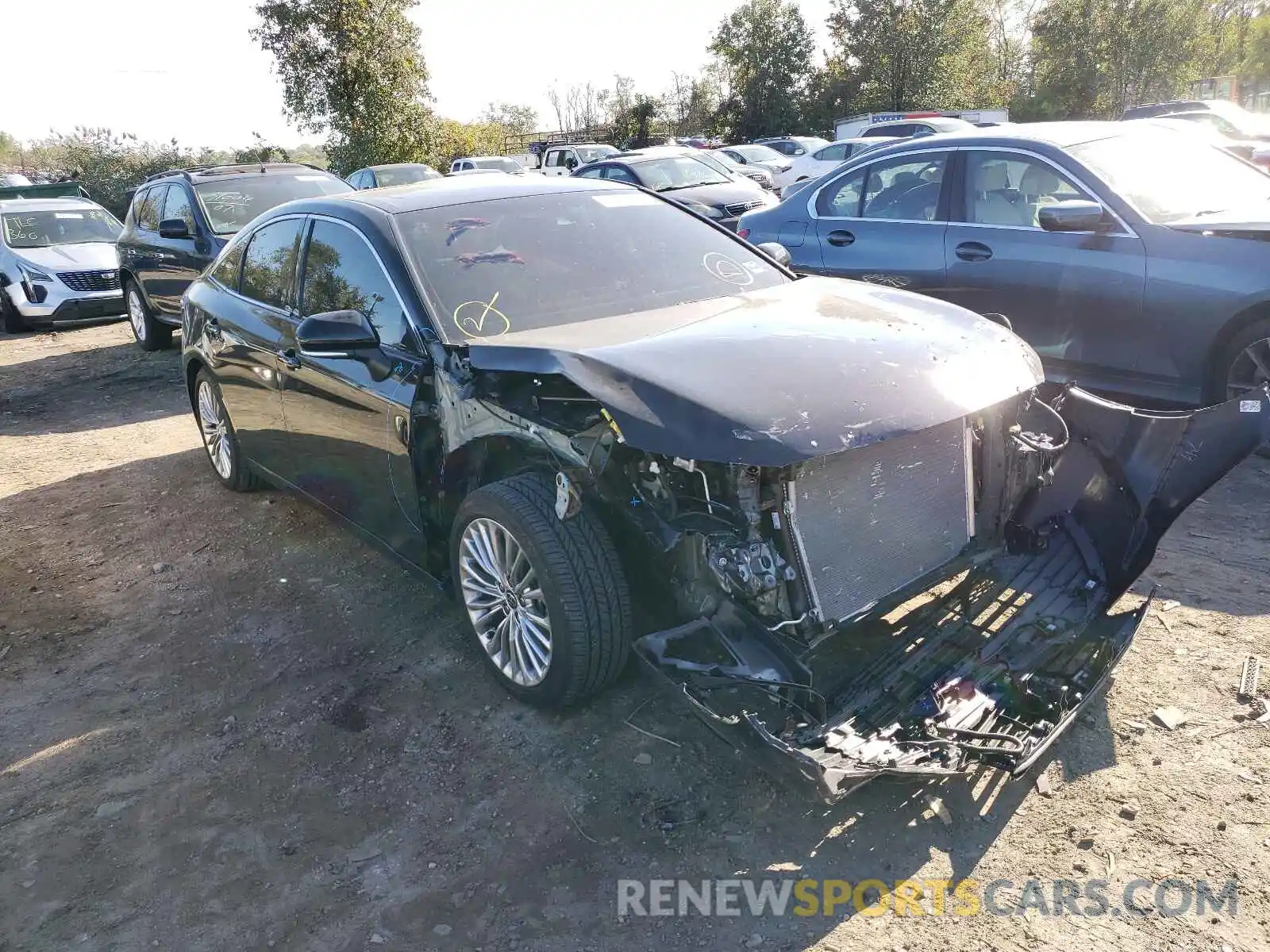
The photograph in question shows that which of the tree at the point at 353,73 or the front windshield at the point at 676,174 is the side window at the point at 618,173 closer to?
the front windshield at the point at 676,174

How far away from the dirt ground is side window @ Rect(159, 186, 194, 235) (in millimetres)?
5789

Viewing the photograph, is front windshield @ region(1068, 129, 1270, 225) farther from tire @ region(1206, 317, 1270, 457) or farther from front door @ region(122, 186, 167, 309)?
front door @ region(122, 186, 167, 309)

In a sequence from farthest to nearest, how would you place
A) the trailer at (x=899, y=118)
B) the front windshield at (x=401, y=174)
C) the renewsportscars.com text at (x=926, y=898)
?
the trailer at (x=899, y=118), the front windshield at (x=401, y=174), the renewsportscars.com text at (x=926, y=898)

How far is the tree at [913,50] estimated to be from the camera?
35.2 meters

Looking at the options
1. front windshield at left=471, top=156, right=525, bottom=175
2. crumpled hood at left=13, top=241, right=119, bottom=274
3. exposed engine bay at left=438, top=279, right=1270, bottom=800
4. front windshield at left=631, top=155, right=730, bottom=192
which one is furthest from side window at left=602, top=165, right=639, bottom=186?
front windshield at left=471, top=156, right=525, bottom=175

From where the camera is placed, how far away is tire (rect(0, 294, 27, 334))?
12.6 m

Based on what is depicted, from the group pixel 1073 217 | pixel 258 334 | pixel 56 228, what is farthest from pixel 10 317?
pixel 1073 217

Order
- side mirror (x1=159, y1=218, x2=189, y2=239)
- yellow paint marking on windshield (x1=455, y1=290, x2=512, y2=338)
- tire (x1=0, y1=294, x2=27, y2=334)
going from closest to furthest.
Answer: yellow paint marking on windshield (x1=455, y1=290, x2=512, y2=338), side mirror (x1=159, y1=218, x2=189, y2=239), tire (x1=0, y1=294, x2=27, y2=334)

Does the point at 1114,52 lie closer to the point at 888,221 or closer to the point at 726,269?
the point at 888,221

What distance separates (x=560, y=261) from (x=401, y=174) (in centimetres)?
1440

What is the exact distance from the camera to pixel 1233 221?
16.1 feet

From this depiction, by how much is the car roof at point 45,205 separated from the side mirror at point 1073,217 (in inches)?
529

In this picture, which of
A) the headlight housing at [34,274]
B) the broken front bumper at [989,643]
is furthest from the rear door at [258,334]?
the headlight housing at [34,274]

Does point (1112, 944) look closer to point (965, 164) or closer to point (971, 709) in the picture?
point (971, 709)
